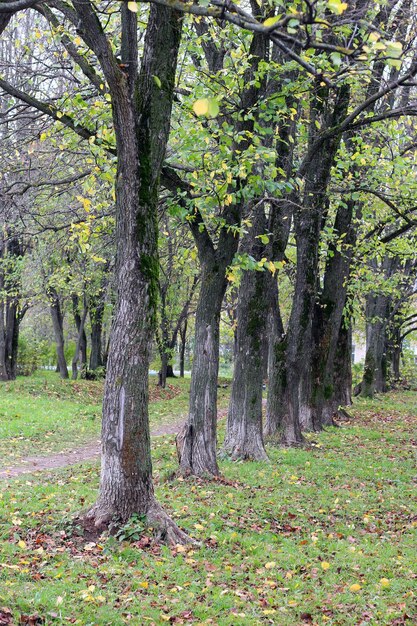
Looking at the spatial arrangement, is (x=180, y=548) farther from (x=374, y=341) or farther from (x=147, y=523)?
(x=374, y=341)

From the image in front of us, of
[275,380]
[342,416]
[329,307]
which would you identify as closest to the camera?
[275,380]

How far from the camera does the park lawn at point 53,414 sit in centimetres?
1446

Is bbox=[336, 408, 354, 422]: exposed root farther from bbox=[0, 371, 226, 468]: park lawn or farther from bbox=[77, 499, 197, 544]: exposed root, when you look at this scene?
bbox=[77, 499, 197, 544]: exposed root

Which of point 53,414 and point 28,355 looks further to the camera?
point 28,355

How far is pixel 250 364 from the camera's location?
1182cm

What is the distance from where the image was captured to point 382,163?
13.1m

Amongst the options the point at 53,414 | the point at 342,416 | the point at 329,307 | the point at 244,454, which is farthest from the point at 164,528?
the point at 342,416

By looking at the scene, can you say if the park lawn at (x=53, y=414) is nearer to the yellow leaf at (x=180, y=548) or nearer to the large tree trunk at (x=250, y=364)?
the large tree trunk at (x=250, y=364)

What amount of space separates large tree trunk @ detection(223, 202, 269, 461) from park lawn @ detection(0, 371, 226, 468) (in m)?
4.41

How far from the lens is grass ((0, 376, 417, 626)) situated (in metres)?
5.43

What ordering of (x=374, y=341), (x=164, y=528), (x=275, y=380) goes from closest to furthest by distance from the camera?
(x=164, y=528) < (x=275, y=380) < (x=374, y=341)

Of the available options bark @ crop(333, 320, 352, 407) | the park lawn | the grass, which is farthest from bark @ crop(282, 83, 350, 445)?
bark @ crop(333, 320, 352, 407)

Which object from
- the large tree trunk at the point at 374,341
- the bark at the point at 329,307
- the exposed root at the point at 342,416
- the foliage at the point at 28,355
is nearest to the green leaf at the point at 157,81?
the bark at the point at 329,307

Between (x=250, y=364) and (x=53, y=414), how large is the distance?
28.9 feet
